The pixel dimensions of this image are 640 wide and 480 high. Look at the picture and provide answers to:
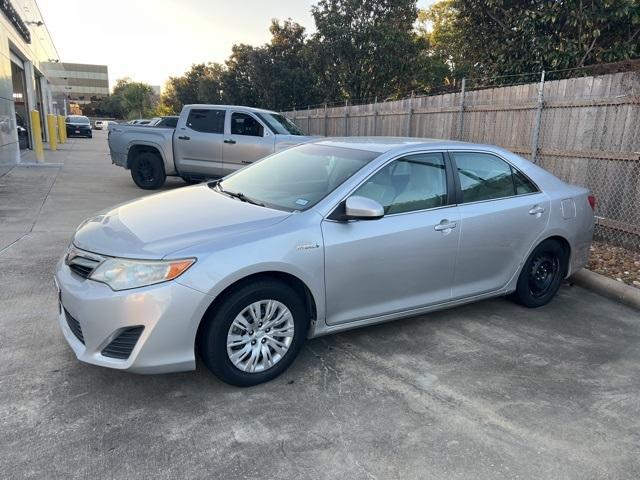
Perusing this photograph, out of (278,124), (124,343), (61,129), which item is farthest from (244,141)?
(61,129)

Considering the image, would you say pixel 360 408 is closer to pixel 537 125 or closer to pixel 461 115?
pixel 537 125

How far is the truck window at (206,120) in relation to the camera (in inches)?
416

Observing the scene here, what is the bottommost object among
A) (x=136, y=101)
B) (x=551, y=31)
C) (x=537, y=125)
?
(x=537, y=125)

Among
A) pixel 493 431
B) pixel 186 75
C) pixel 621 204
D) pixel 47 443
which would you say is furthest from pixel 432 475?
pixel 186 75

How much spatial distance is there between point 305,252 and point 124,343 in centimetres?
122

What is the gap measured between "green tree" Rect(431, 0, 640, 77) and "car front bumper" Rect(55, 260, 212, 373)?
10.2 metres

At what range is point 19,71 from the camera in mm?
22453

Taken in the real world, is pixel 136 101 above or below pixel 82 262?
above

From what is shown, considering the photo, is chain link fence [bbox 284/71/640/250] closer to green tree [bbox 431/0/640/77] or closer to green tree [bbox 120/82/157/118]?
green tree [bbox 431/0/640/77]

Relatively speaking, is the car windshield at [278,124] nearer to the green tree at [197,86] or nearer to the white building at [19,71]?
the white building at [19,71]

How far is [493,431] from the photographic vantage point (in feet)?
9.50

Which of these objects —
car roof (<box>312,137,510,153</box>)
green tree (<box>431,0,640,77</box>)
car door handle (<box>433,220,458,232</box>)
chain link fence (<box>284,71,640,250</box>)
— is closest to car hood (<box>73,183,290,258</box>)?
car roof (<box>312,137,510,153</box>)

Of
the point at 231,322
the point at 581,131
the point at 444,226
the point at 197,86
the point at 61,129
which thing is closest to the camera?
the point at 231,322

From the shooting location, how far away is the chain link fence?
6480 millimetres
